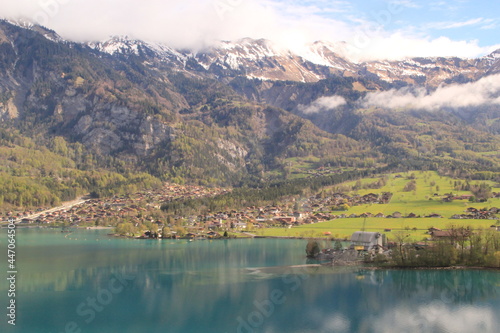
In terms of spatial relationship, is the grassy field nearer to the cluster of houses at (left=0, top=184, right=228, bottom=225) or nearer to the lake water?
the lake water

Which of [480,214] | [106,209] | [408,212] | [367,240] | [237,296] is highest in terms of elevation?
[106,209]

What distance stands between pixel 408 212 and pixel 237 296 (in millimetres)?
66764

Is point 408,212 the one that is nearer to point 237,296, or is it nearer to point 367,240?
point 367,240

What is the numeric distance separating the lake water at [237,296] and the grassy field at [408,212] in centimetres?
2329

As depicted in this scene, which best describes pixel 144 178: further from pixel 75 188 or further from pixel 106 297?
pixel 106 297

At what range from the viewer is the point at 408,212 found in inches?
4063

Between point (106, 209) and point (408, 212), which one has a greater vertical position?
point (106, 209)

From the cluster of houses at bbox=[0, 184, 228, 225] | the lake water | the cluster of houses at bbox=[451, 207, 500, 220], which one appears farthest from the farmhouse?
the cluster of houses at bbox=[0, 184, 228, 225]

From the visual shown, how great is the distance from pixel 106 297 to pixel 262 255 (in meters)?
27.2

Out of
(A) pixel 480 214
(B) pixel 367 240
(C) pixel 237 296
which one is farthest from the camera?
(A) pixel 480 214

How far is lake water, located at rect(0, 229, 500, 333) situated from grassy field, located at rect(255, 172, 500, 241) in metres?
23.3

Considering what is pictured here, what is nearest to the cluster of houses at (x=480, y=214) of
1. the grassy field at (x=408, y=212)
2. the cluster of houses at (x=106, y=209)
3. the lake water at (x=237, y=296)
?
the grassy field at (x=408, y=212)

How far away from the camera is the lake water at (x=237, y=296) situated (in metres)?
38.4

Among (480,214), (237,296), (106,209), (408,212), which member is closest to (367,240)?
(237,296)
